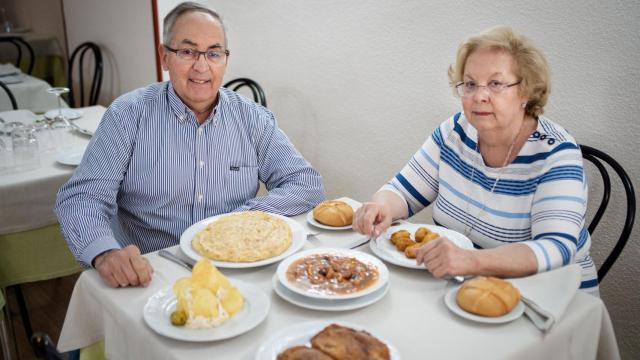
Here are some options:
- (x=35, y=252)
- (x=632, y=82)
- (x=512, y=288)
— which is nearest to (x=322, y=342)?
(x=512, y=288)

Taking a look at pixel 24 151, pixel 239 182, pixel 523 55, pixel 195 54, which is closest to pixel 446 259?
pixel 523 55

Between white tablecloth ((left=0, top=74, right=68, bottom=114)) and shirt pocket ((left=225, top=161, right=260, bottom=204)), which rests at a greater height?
shirt pocket ((left=225, top=161, right=260, bottom=204))

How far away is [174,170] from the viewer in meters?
1.91

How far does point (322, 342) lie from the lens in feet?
3.51

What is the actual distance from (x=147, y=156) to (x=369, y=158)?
4.81ft

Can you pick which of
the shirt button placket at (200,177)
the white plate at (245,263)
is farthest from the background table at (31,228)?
the white plate at (245,263)

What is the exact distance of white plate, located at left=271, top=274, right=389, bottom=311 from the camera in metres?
1.25

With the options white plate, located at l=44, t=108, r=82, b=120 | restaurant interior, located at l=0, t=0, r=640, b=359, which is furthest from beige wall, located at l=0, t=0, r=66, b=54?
white plate, located at l=44, t=108, r=82, b=120

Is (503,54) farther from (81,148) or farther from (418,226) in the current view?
(81,148)

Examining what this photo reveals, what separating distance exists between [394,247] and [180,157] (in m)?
0.79

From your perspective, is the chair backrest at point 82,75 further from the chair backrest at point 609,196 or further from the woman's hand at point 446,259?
the woman's hand at point 446,259

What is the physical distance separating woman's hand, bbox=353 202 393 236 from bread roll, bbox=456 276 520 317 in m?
0.41

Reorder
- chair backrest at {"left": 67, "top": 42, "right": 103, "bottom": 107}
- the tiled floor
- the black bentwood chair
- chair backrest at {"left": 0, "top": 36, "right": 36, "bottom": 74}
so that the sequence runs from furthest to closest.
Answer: chair backrest at {"left": 0, "top": 36, "right": 36, "bottom": 74}
chair backrest at {"left": 67, "top": 42, "right": 103, "bottom": 107}
the tiled floor
the black bentwood chair

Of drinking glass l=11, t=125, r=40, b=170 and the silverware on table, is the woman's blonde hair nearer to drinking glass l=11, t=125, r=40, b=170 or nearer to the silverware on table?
the silverware on table
